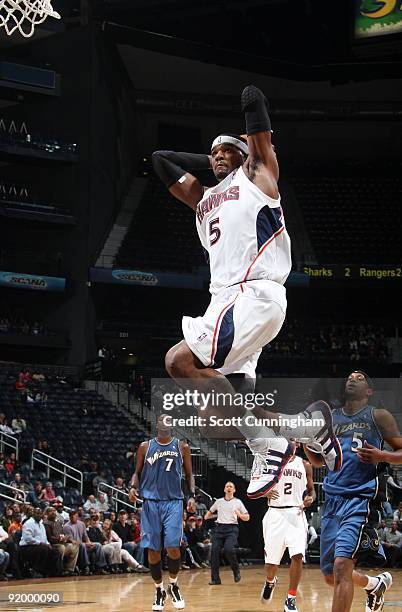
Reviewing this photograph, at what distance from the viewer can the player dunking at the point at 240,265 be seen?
5.34 metres

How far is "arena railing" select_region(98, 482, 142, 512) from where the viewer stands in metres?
21.2

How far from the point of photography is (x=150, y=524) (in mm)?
12484

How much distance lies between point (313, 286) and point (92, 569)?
19230 millimetres

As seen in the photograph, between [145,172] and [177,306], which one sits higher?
[145,172]

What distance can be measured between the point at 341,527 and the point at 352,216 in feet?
101

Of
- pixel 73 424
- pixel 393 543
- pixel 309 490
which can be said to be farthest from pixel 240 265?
pixel 73 424

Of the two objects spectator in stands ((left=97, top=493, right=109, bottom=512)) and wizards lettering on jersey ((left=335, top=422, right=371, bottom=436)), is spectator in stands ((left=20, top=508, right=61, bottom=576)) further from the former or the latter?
wizards lettering on jersey ((left=335, top=422, right=371, bottom=436))

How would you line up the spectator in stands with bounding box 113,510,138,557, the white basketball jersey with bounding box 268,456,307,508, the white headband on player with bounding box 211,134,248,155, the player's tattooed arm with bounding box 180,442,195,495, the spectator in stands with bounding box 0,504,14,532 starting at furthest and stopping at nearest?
the spectator in stands with bounding box 113,510,138,557, the spectator in stands with bounding box 0,504,14,532, the white basketball jersey with bounding box 268,456,307,508, the player's tattooed arm with bounding box 180,442,195,495, the white headband on player with bounding box 211,134,248,155

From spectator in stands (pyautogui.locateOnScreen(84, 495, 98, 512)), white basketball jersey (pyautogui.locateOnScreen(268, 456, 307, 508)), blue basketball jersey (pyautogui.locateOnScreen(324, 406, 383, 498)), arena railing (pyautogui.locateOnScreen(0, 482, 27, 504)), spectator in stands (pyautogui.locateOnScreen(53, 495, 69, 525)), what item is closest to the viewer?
blue basketball jersey (pyautogui.locateOnScreen(324, 406, 383, 498))

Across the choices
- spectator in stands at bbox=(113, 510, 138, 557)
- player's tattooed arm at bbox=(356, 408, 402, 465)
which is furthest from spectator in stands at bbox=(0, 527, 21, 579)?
player's tattooed arm at bbox=(356, 408, 402, 465)

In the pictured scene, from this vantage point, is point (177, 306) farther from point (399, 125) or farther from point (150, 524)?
point (150, 524)

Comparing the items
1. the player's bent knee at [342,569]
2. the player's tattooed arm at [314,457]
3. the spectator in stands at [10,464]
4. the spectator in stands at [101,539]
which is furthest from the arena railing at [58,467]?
the player's tattooed arm at [314,457]

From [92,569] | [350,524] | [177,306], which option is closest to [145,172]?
[177,306]

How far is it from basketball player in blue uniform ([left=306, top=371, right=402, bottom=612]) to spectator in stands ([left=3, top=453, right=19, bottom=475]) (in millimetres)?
12085
